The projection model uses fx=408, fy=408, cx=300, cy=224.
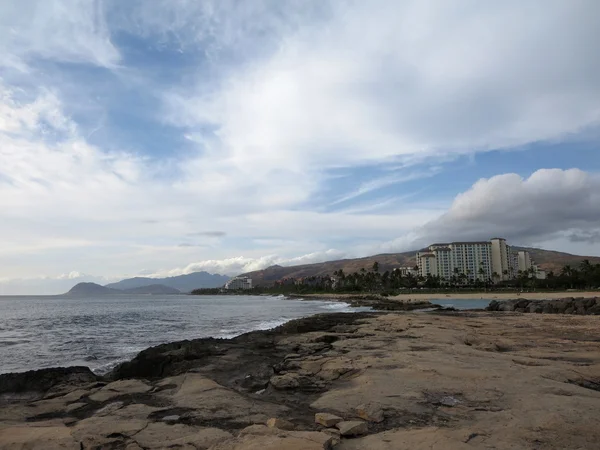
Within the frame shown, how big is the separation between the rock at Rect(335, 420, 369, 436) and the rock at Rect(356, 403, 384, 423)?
50 centimetres

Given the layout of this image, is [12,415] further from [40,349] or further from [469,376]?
[40,349]

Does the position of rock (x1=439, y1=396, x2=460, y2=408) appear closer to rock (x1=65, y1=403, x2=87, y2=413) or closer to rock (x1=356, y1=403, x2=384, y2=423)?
rock (x1=356, y1=403, x2=384, y2=423)

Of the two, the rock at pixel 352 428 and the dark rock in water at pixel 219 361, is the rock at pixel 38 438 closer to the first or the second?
the rock at pixel 352 428

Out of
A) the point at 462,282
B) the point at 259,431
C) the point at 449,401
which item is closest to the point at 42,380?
the point at 259,431

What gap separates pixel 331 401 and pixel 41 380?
31.2 feet

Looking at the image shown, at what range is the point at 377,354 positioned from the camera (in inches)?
523

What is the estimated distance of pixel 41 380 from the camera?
40.6 feet

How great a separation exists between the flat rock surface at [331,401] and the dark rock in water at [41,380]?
0.05 m

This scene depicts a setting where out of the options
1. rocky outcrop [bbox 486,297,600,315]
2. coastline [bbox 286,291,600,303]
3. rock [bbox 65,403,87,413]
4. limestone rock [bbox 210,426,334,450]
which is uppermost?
limestone rock [bbox 210,426,334,450]

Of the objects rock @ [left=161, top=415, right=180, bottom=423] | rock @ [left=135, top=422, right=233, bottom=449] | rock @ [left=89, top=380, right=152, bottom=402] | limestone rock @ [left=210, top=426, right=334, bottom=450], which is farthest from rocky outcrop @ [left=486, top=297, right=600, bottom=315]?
rock @ [left=135, top=422, right=233, bottom=449]

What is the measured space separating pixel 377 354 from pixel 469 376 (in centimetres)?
396

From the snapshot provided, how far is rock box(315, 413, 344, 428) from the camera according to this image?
21.7 feet

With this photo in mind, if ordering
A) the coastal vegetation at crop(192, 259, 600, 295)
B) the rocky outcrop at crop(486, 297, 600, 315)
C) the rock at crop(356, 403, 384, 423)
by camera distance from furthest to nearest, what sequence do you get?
the coastal vegetation at crop(192, 259, 600, 295) → the rocky outcrop at crop(486, 297, 600, 315) → the rock at crop(356, 403, 384, 423)

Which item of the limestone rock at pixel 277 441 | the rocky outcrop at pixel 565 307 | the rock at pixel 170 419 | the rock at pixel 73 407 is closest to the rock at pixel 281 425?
the limestone rock at pixel 277 441
